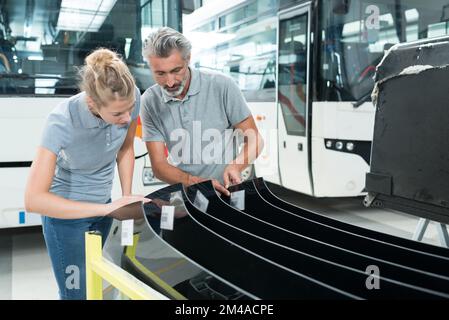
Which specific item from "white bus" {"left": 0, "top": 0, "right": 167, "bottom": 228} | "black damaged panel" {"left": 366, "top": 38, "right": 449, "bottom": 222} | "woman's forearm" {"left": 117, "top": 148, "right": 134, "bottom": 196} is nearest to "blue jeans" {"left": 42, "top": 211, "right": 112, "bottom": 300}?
"woman's forearm" {"left": 117, "top": 148, "right": 134, "bottom": 196}

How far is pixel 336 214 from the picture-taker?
5598 mm

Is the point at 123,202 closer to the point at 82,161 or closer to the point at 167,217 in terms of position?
the point at 167,217

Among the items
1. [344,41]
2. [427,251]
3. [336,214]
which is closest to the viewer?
[427,251]

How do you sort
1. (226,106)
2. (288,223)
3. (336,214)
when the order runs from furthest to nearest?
(336,214) < (226,106) < (288,223)

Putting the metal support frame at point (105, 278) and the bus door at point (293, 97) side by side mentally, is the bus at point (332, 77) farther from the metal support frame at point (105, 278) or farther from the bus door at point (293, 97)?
the metal support frame at point (105, 278)

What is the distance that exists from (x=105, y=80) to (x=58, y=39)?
7.67ft

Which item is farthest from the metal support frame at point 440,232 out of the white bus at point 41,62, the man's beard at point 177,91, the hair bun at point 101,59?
the white bus at point 41,62

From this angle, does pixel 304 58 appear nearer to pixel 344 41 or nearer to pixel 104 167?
pixel 344 41

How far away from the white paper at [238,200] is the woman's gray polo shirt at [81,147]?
54cm

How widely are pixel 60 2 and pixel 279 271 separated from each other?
3.27 meters

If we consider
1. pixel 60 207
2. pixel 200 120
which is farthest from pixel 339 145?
pixel 60 207

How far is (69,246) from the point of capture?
196 cm
